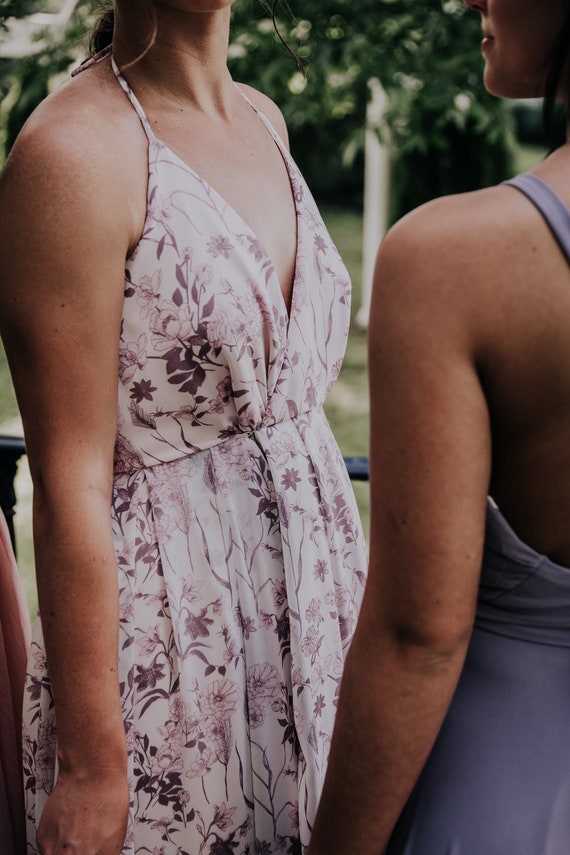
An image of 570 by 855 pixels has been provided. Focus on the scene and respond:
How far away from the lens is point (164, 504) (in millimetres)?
1520

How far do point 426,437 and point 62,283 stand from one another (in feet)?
1.97

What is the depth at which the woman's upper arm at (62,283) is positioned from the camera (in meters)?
1.32

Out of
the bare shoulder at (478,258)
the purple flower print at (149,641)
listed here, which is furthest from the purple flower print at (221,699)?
the bare shoulder at (478,258)

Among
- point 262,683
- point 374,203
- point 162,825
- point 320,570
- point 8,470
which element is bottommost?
point 374,203

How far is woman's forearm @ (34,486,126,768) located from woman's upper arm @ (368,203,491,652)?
19.3 inches

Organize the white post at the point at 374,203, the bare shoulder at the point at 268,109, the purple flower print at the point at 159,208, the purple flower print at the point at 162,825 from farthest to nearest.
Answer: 1. the white post at the point at 374,203
2. the bare shoulder at the point at 268,109
3. the purple flower print at the point at 162,825
4. the purple flower print at the point at 159,208

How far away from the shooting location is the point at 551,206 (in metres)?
0.94

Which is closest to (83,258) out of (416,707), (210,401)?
(210,401)

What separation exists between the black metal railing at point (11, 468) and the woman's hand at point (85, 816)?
1.20 m

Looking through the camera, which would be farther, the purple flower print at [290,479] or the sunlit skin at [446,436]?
the purple flower print at [290,479]

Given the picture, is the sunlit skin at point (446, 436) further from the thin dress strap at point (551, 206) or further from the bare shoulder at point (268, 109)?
the bare shoulder at point (268, 109)

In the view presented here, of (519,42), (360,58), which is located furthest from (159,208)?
(360,58)

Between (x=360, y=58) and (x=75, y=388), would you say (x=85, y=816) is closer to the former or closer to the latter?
(x=75, y=388)

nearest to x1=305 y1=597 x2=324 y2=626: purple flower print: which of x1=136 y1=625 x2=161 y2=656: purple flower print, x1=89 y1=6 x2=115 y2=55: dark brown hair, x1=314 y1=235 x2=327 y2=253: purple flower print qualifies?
x1=136 y1=625 x2=161 y2=656: purple flower print
